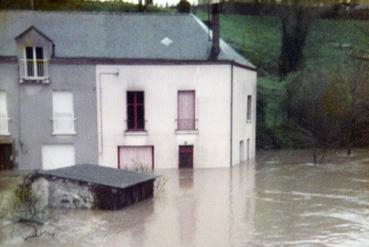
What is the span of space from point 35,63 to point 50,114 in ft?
4.26

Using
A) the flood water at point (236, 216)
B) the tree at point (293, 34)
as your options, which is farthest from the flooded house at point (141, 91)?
the tree at point (293, 34)

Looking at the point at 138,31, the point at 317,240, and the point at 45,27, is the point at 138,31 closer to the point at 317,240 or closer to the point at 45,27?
the point at 45,27

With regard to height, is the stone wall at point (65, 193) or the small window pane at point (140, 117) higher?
the small window pane at point (140, 117)

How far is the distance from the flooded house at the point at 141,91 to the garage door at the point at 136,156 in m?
0.02

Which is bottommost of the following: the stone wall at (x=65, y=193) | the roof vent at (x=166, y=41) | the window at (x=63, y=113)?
the stone wall at (x=65, y=193)

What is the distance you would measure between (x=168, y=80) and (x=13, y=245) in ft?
19.5

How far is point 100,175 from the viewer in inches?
246

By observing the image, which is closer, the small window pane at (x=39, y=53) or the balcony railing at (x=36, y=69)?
the balcony railing at (x=36, y=69)

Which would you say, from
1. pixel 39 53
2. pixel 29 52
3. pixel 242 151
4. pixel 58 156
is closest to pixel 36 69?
pixel 29 52

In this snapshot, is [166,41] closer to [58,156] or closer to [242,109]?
[242,109]

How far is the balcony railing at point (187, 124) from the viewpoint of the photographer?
937 centimetres

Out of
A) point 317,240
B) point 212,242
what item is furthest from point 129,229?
point 317,240

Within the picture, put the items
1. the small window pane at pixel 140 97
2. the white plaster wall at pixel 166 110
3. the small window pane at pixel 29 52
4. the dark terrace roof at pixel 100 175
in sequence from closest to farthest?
the dark terrace roof at pixel 100 175 < the small window pane at pixel 29 52 < the white plaster wall at pixel 166 110 < the small window pane at pixel 140 97

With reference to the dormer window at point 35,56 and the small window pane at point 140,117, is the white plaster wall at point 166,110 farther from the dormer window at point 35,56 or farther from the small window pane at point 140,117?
the dormer window at point 35,56
